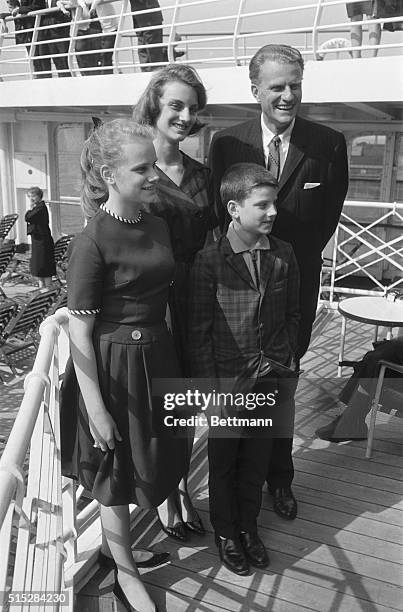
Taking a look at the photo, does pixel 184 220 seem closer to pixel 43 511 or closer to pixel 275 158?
pixel 275 158

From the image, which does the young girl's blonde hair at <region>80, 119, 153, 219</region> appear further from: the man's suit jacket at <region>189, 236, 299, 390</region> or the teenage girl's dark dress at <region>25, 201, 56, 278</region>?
the teenage girl's dark dress at <region>25, 201, 56, 278</region>

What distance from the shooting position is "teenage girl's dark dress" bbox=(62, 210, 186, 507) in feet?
5.34

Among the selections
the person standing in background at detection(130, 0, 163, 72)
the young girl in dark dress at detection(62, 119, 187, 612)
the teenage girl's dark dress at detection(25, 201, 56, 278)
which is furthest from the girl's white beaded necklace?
the teenage girl's dark dress at detection(25, 201, 56, 278)

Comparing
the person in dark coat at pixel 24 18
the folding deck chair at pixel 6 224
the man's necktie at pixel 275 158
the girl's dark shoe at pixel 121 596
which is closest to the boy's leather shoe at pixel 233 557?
the girl's dark shoe at pixel 121 596

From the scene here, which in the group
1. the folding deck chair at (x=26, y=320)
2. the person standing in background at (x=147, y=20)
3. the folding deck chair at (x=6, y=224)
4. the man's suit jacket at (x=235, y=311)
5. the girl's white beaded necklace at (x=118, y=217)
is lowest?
the folding deck chair at (x=26, y=320)

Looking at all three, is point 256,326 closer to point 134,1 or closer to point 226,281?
point 226,281

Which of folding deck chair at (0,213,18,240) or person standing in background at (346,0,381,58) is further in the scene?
folding deck chair at (0,213,18,240)

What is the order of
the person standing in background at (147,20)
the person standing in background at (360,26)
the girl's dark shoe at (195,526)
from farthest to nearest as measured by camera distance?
1. the person standing in background at (147,20)
2. the person standing in background at (360,26)
3. the girl's dark shoe at (195,526)

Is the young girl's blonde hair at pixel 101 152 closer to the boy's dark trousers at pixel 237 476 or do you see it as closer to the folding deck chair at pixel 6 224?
the boy's dark trousers at pixel 237 476

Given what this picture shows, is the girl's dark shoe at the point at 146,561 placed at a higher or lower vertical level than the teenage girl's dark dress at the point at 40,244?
lower

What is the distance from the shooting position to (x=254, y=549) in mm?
2127

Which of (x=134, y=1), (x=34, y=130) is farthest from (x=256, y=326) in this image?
(x=34, y=130)

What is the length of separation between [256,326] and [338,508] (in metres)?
1.03

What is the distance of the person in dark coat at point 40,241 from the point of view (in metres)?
8.51
